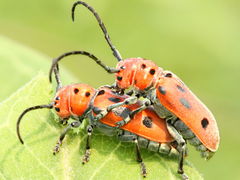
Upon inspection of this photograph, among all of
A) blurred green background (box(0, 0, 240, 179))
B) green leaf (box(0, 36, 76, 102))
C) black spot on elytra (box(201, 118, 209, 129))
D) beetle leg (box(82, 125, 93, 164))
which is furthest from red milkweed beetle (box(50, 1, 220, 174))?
blurred green background (box(0, 0, 240, 179))

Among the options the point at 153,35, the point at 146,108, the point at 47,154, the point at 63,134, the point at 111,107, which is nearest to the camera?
the point at 47,154

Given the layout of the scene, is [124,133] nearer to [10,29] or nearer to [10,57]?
[10,57]

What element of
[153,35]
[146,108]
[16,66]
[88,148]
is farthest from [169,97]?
[153,35]

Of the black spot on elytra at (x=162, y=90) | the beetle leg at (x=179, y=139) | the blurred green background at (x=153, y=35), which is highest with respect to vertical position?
the black spot on elytra at (x=162, y=90)

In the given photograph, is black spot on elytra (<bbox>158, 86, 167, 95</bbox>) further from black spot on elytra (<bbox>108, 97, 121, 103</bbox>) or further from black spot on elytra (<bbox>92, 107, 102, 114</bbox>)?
black spot on elytra (<bbox>92, 107, 102, 114</bbox>)

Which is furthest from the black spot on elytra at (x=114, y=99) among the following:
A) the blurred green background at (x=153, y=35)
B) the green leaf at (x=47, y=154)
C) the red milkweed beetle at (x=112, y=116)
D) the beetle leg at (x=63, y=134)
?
the blurred green background at (x=153, y=35)

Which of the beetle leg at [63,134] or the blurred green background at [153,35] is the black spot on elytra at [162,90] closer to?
the beetle leg at [63,134]

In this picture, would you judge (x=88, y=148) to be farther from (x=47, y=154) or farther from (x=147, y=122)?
A: (x=147, y=122)
